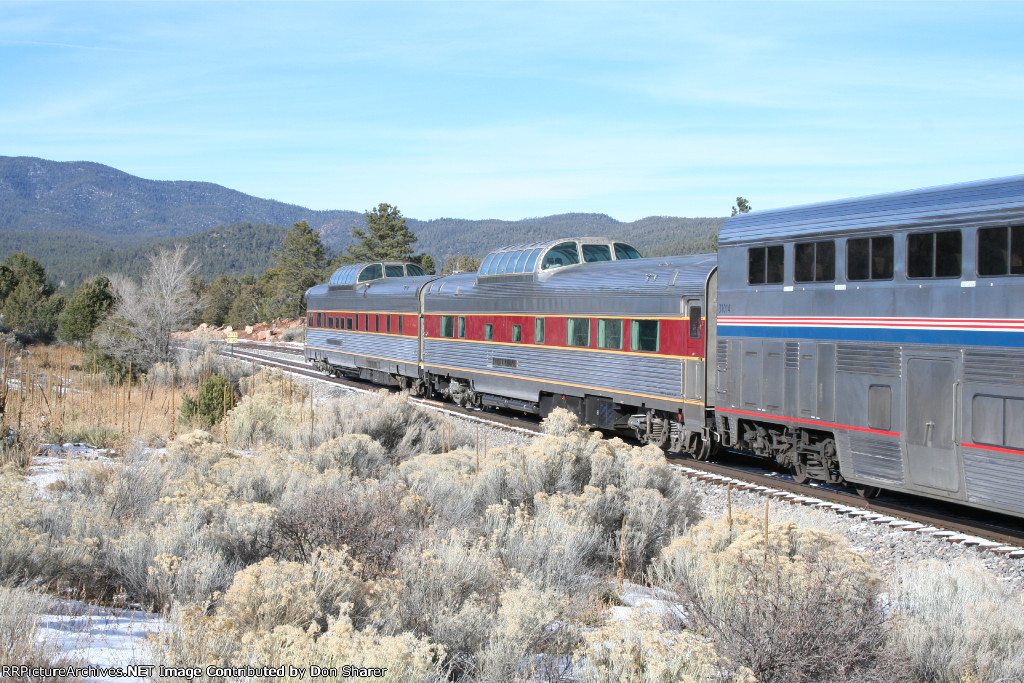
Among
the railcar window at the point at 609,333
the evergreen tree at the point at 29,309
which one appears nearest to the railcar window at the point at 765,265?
the railcar window at the point at 609,333

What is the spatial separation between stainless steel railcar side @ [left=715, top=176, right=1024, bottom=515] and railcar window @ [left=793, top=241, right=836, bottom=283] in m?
0.02

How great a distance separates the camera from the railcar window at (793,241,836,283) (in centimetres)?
1042

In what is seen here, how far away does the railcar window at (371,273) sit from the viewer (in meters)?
28.7

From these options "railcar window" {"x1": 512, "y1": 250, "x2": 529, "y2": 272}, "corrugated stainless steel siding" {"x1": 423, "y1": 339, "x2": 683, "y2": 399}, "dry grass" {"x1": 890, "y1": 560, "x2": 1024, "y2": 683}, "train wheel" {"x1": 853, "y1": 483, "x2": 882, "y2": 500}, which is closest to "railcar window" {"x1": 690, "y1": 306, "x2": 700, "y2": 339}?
"corrugated stainless steel siding" {"x1": 423, "y1": 339, "x2": 683, "y2": 399}

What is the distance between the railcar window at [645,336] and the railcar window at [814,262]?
3135 millimetres

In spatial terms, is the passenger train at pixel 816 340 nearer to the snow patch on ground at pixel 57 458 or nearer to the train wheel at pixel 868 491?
the train wheel at pixel 868 491

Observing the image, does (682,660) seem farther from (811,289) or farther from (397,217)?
(397,217)

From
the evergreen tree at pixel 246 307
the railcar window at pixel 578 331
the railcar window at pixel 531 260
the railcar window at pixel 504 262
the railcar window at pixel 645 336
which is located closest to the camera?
the railcar window at pixel 645 336

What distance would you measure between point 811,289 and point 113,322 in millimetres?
24985

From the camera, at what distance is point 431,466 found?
9.62m

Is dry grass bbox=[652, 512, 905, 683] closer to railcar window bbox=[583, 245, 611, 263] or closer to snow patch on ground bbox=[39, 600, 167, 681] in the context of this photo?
snow patch on ground bbox=[39, 600, 167, 681]

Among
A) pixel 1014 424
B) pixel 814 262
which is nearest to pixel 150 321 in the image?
pixel 814 262

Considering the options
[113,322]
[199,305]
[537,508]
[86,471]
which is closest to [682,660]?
[537,508]

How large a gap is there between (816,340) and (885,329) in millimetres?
1110
